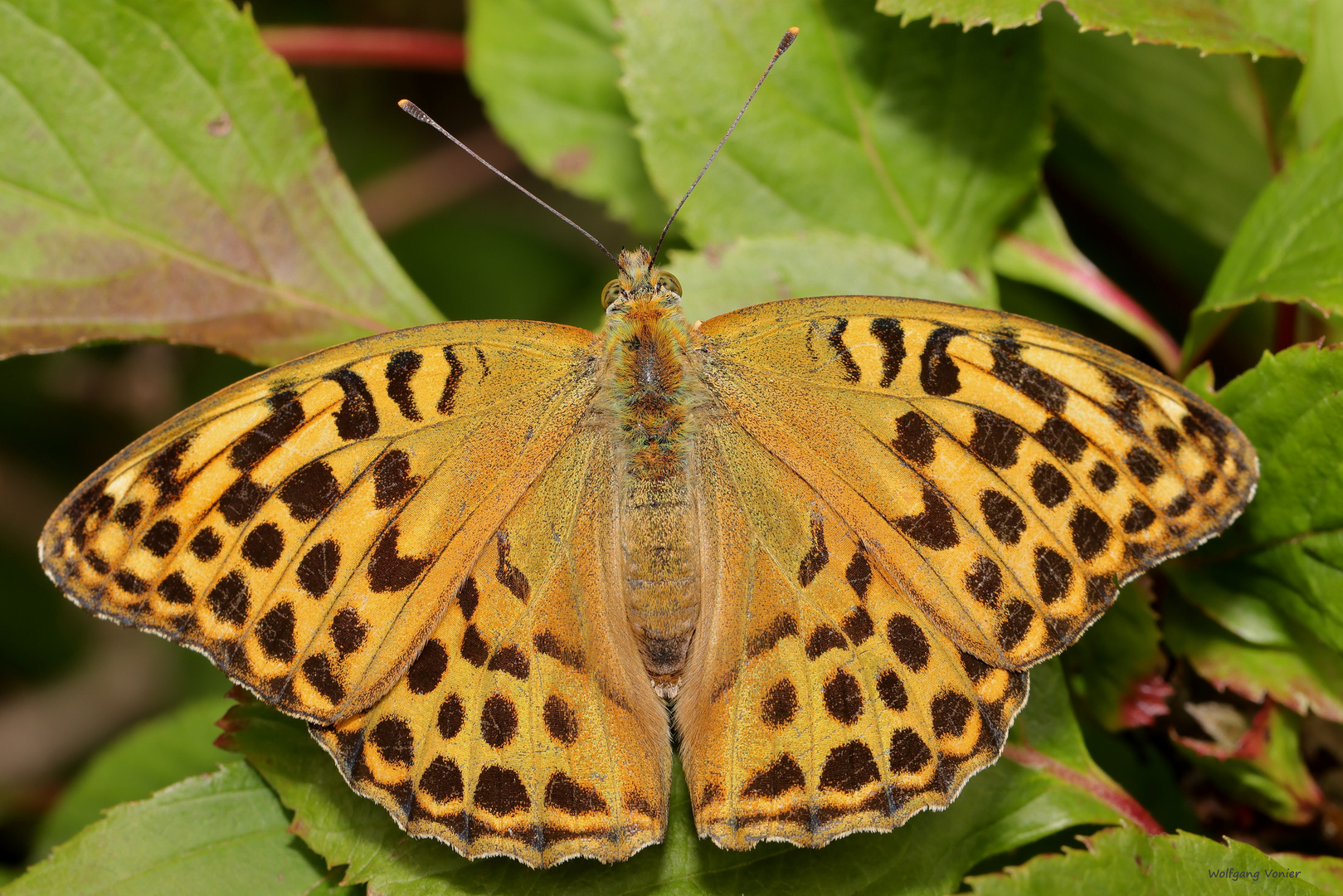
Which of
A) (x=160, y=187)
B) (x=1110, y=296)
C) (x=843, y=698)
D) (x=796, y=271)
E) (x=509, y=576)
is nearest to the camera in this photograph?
(x=843, y=698)

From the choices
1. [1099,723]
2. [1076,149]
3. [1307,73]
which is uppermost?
[1307,73]

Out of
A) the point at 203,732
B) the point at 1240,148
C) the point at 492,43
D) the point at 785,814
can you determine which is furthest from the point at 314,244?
the point at 1240,148

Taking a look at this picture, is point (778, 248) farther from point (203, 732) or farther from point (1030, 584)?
point (203, 732)

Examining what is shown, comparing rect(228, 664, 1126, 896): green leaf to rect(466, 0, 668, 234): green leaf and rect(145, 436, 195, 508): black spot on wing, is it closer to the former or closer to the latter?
rect(145, 436, 195, 508): black spot on wing

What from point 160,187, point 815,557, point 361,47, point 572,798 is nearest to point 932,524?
point 815,557

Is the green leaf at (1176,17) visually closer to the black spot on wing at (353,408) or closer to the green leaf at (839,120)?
the green leaf at (839,120)

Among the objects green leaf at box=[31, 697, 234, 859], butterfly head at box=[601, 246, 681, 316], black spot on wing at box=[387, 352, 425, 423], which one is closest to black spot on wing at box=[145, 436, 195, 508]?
black spot on wing at box=[387, 352, 425, 423]

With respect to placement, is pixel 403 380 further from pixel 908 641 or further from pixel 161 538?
pixel 908 641
